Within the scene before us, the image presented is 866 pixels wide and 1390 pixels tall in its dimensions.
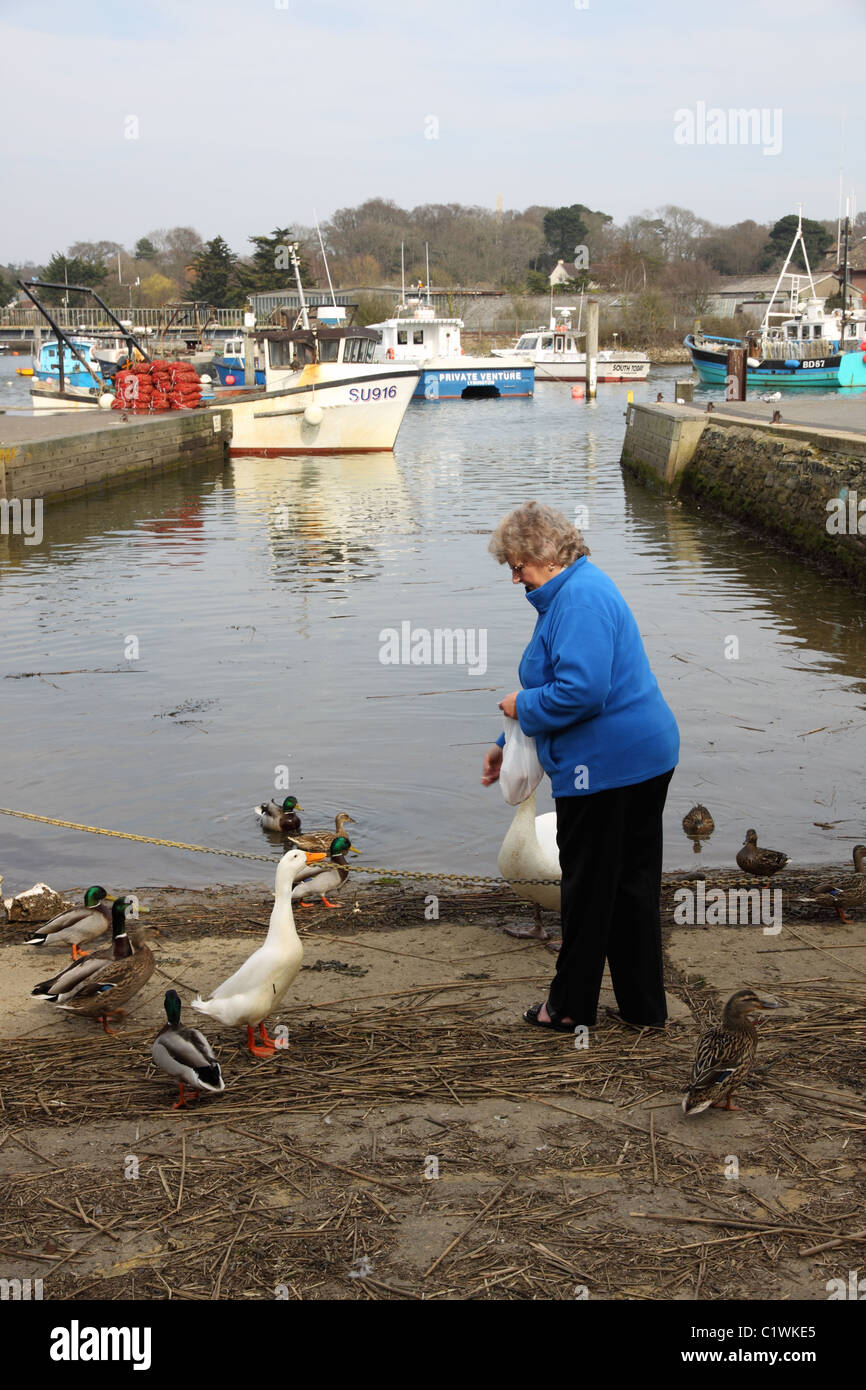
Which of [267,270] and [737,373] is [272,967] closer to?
[737,373]

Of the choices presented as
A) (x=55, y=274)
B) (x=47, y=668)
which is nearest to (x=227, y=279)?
(x=55, y=274)

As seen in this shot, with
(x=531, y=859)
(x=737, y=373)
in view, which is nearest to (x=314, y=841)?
(x=531, y=859)

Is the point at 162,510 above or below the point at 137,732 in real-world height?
above

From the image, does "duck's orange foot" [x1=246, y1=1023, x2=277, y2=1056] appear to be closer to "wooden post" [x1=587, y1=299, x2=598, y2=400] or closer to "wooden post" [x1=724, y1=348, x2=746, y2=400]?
"wooden post" [x1=724, y1=348, x2=746, y2=400]

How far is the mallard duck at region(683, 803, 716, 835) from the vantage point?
7727mm

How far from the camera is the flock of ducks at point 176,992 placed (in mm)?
4117

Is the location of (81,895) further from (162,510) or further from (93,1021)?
(162,510)

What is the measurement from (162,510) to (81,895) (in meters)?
18.9

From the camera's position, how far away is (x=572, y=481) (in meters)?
28.9

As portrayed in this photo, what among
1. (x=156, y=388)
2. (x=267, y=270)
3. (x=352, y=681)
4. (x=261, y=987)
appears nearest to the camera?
(x=261, y=987)

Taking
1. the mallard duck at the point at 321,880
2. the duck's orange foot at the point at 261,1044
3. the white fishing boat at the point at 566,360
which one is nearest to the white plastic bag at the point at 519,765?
the duck's orange foot at the point at 261,1044

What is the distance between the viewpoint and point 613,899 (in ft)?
14.0

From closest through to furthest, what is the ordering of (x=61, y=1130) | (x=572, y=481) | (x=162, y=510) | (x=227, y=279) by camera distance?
(x=61, y=1130)
(x=162, y=510)
(x=572, y=481)
(x=227, y=279)

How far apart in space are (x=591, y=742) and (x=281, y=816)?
3.86m
